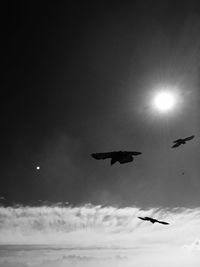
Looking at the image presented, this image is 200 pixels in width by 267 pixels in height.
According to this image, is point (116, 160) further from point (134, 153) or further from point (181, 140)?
point (181, 140)

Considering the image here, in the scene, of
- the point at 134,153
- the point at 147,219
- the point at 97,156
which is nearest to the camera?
the point at 97,156

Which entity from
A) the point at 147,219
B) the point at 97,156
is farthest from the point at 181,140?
the point at 97,156

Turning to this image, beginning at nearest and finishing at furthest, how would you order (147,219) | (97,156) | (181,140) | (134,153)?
(97,156) < (134,153) < (147,219) < (181,140)

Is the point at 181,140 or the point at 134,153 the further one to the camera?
the point at 181,140

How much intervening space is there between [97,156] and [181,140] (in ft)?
47.8

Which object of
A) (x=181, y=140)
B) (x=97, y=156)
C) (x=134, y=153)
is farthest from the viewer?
(x=181, y=140)

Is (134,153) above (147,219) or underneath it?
above

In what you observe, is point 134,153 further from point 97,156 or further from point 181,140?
point 181,140

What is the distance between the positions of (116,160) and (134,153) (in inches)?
70.6

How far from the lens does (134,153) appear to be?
23875mm

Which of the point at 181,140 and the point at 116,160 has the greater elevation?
the point at 181,140

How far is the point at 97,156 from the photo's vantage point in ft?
71.5

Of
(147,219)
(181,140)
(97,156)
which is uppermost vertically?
(181,140)

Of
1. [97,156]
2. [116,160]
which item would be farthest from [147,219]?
[97,156]
